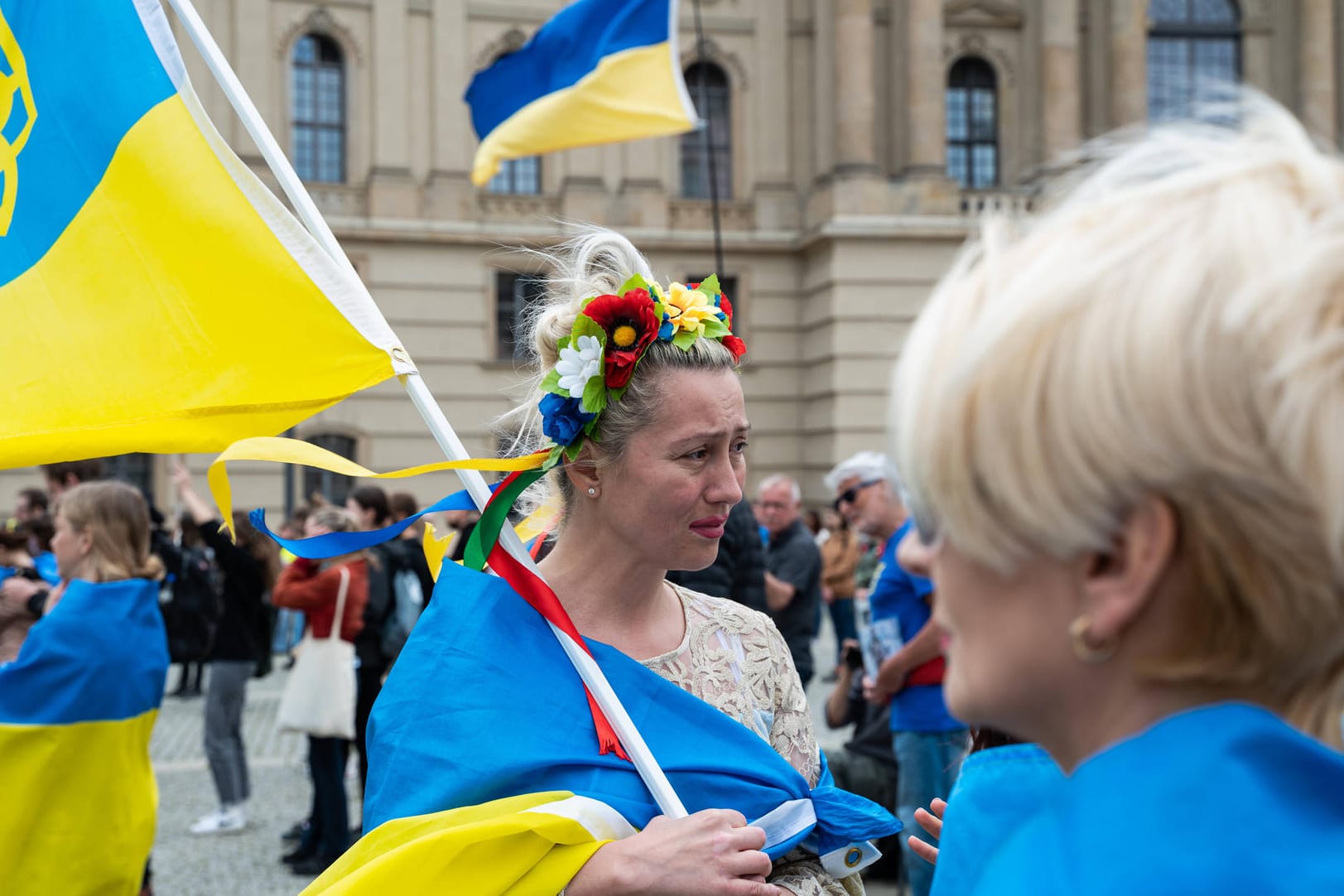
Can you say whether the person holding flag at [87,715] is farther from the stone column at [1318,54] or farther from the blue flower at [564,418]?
the stone column at [1318,54]

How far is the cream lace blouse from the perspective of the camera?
215 cm

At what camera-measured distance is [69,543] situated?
185 inches

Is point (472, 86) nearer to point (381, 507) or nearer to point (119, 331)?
point (381, 507)

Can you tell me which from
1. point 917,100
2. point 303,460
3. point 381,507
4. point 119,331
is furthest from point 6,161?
point 917,100

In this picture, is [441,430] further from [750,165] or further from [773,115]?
[773,115]

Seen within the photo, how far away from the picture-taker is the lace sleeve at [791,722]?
7.40 ft

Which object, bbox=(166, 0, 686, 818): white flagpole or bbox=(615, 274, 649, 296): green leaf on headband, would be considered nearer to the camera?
bbox=(166, 0, 686, 818): white flagpole

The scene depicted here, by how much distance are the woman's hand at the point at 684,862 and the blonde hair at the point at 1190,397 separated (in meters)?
1.11

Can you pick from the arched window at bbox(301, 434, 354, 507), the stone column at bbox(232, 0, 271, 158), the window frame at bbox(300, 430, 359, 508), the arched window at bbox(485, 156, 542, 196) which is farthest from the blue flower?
the arched window at bbox(485, 156, 542, 196)

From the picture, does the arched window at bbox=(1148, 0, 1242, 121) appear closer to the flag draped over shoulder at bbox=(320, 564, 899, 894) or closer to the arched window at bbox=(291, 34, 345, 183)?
the arched window at bbox=(291, 34, 345, 183)

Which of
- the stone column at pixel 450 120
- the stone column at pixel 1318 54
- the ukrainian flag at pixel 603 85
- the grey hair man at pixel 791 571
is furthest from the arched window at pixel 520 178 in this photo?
the grey hair man at pixel 791 571

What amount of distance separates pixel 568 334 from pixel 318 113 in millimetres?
21303

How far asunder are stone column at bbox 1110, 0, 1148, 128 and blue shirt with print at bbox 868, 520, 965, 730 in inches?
814

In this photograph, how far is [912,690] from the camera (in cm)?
497
